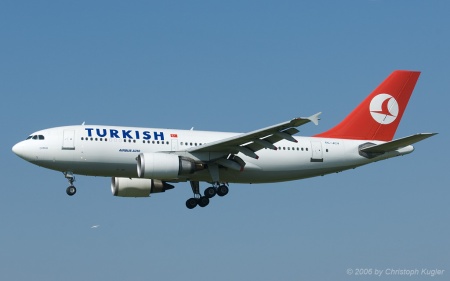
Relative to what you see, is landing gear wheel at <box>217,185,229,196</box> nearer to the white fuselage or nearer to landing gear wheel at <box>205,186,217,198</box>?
landing gear wheel at <box>205,186,217,198</box>

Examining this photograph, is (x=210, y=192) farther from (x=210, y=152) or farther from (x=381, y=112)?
(x=381, y=112)

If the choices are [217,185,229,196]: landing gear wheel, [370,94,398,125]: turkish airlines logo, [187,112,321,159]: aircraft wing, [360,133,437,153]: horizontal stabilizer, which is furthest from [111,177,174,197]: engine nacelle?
[370,94,398,125]: turkish airlines logo

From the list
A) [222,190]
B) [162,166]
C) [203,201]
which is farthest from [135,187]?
[162,166]

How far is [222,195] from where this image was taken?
50625mm

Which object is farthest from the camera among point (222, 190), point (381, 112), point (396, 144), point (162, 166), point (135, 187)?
point (381, 112)

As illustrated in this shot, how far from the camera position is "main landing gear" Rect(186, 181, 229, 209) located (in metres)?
50.5

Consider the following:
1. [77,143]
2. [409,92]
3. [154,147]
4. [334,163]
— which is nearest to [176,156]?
[154,147]

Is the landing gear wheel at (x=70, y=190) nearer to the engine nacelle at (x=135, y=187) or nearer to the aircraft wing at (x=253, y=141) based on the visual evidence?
the engine nacelle at (x=135, y=187)

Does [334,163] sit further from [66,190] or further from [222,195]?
[66,190]

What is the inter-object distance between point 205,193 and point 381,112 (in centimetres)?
1145

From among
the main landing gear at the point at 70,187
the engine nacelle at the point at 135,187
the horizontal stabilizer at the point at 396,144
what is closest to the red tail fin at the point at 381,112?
the horizontal stabilizer at the point at 396,144

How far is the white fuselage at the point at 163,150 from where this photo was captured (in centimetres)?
4750

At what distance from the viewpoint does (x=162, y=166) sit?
1863 inches

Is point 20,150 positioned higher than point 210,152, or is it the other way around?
point 20,150
